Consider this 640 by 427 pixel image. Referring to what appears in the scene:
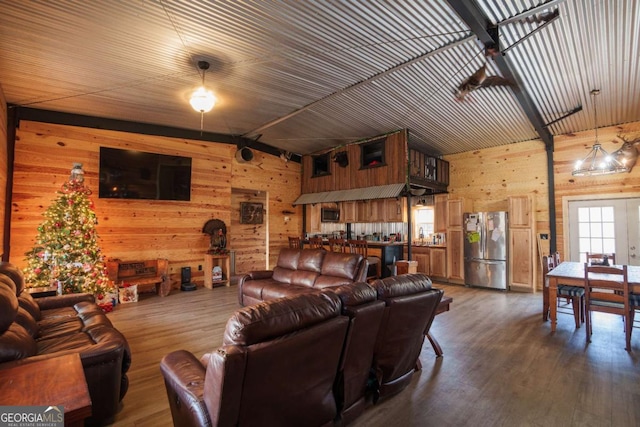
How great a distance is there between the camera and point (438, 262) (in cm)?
704

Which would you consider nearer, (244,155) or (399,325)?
(399,325)

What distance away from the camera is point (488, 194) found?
688 centimetres

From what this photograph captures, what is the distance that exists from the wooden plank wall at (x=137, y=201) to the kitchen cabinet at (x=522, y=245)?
5.43 metres

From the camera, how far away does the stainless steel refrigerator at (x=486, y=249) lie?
Result: 6.14 meters

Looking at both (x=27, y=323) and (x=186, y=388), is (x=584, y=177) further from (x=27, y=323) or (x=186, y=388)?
(x=27, y=323)

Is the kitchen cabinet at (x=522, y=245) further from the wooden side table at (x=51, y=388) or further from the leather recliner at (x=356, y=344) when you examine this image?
the wooden side table at (x=51, y=388)

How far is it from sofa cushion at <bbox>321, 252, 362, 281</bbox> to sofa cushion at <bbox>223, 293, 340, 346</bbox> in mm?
2470

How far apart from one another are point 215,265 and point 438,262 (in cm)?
495

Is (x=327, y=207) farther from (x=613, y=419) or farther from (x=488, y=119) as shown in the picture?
(x=613, y=419)

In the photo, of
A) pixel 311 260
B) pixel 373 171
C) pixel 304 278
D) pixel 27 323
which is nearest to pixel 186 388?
pixel 27 323

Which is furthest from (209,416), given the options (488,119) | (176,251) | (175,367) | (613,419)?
(488,119)

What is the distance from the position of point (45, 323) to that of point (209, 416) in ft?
7.74

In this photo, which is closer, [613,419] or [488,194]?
[613,419]

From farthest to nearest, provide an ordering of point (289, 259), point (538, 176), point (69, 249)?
point (538, 176) < point (289, 259) < point (69, 249)
